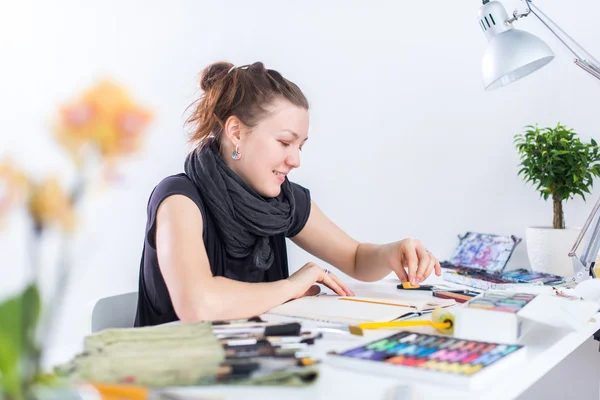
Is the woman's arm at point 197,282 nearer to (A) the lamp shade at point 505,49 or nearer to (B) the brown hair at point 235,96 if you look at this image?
(B) the brown hair at point 235,96

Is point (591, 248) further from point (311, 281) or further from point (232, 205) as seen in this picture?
point (232, 205)

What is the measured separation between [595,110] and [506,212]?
0.41 metres

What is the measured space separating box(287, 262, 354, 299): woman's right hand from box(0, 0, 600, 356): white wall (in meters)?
0.97

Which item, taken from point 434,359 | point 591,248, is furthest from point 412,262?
point 434,359

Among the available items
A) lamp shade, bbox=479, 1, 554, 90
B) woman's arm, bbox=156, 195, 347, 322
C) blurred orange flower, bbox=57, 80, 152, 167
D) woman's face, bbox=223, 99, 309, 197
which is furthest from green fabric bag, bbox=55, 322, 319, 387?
lamp shade, bbox=479, 1, 554, 90

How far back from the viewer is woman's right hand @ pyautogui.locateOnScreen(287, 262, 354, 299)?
1.25 meters

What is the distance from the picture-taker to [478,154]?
2.14 m

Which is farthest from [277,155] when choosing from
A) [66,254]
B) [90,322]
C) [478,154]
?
[66,254]

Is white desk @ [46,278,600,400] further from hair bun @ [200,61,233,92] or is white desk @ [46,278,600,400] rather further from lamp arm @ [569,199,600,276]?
hair bun @ [200,61,233,92]

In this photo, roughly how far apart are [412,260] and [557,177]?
2.04 ft

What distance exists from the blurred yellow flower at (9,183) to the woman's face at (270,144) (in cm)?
110

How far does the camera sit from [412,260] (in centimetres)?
144

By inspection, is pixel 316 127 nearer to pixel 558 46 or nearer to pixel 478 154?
pixel 478 154

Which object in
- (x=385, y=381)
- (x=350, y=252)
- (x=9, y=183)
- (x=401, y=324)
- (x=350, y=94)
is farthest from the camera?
(x=350, y=94)
